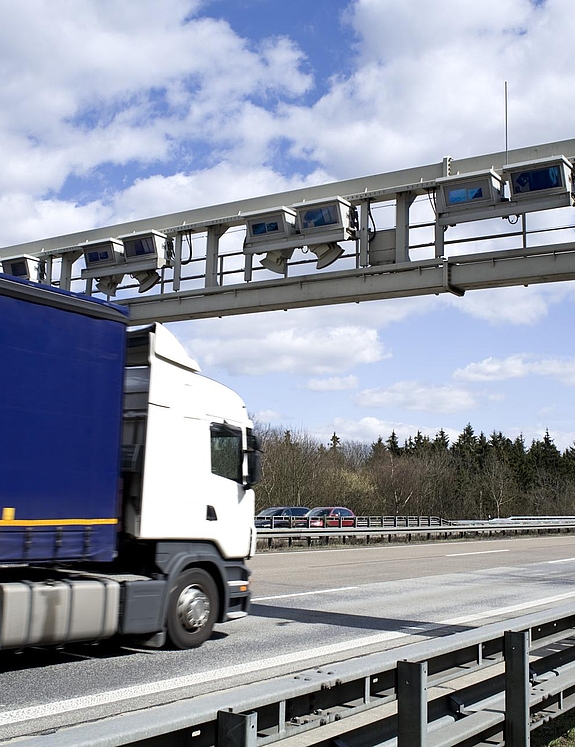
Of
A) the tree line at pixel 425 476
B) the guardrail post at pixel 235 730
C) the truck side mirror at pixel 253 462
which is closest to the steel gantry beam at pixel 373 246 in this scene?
Result: the truck side mirror at pixel 253 462

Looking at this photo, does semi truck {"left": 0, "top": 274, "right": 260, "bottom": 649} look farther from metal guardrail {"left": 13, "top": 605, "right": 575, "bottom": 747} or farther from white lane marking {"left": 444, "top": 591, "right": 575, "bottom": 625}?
white lane marking {"left": 444, "top": 591, "right": 575, "bottom": 625}

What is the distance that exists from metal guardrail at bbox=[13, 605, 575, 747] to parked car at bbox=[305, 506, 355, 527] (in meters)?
25.7

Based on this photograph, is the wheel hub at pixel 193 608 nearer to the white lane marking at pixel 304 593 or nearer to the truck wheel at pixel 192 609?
the truck wheel at pixel 192 609

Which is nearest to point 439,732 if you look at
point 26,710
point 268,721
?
point 268,721

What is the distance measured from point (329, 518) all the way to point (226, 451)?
75.9 feet

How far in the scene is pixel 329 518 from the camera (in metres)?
32.6

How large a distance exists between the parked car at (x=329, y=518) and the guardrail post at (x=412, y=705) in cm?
2740

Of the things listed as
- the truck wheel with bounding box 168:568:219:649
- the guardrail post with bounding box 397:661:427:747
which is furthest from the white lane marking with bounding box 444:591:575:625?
the guardrail post with bounding box 397:661:427:747

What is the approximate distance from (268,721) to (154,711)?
0.69m

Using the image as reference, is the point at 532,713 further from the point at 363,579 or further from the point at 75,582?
the point at 363,579

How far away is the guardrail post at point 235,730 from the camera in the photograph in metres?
2.96

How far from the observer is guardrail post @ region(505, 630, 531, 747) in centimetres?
493

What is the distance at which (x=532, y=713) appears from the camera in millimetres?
5473

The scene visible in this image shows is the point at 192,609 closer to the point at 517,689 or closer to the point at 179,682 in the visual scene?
the point at 179,682
